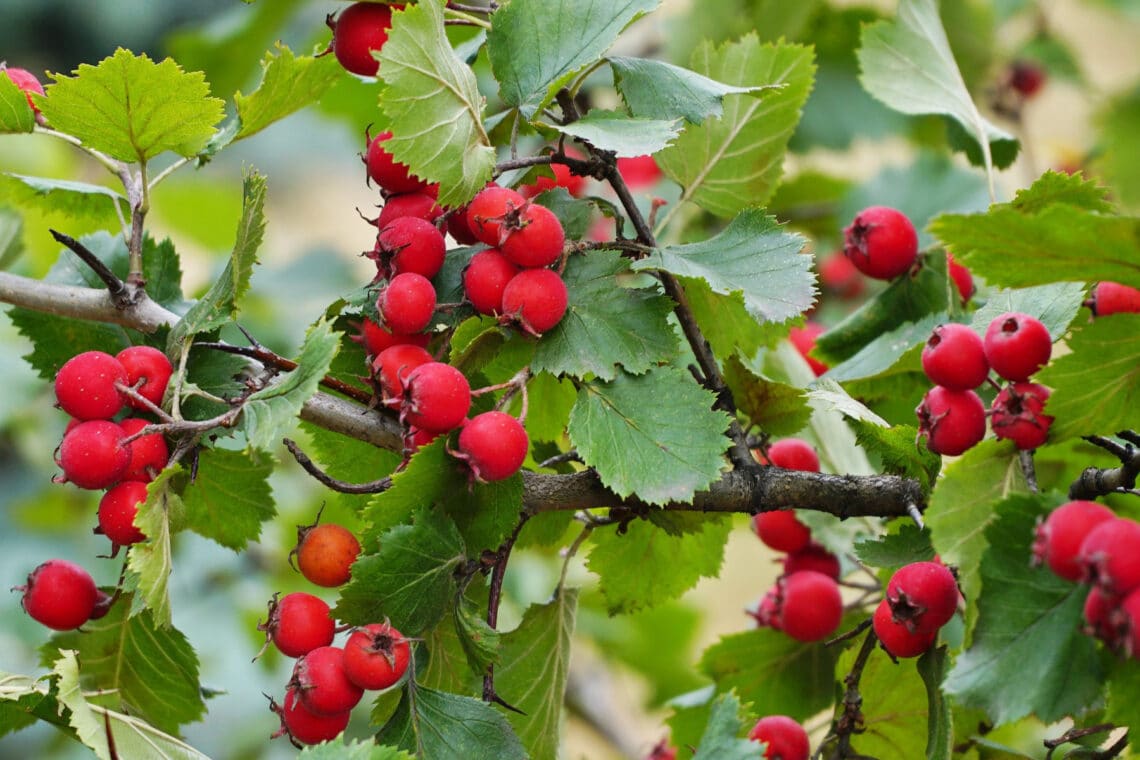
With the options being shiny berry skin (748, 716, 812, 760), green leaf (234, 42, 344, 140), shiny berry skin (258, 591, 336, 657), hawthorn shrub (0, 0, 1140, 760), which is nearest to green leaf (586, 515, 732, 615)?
hawthorn shrub (0, 0, 1140, 760)

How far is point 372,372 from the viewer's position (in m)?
0.59

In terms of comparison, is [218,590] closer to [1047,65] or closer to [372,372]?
[372,372]

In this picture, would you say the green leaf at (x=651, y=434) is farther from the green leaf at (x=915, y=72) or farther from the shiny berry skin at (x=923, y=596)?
the green leaf at (x=915, y=72)

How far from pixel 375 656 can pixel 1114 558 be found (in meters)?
0.31

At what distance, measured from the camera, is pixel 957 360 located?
55 cm

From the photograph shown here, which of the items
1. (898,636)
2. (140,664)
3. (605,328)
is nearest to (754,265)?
(605,328)

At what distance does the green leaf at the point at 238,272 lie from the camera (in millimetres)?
613

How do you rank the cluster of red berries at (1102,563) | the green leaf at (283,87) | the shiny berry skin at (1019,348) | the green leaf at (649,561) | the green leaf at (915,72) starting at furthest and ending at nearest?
the green leaf at (915,72)
the green leaf at (649,561)
the green leaf at (283,87)
the shiny berry skin at (1019,348)
the cluster of red berries at (1102,563)

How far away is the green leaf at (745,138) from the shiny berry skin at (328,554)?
321 millimetres

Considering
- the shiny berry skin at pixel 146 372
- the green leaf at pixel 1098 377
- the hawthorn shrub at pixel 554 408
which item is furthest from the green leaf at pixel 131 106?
the green leaf at pixel 1098 377

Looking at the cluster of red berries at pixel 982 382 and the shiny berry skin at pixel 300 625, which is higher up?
the cluster of red berries at pixel 982 382

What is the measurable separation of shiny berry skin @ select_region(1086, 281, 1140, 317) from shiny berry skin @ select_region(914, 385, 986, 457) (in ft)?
0.52

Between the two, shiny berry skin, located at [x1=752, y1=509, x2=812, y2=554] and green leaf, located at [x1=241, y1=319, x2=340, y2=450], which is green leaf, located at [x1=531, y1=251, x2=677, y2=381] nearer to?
green leaf, located at [x1=241, y1=319, x2=340, y2=450]

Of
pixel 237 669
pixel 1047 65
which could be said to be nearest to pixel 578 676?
pixel 237 669
